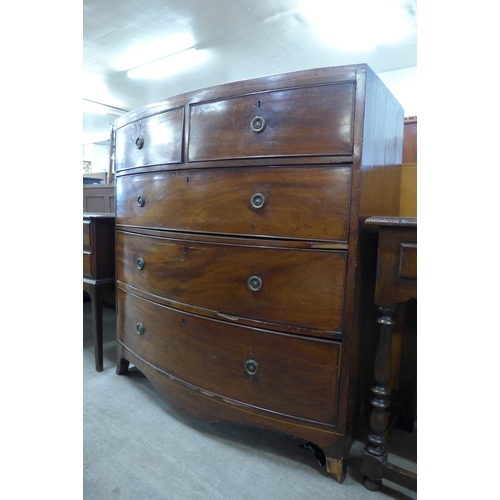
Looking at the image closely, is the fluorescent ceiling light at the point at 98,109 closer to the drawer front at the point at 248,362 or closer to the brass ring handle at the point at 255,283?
the drawer front at the point at 248,362

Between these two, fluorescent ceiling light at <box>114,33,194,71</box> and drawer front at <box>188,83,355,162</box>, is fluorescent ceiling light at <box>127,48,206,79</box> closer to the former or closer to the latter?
fluorescent ceiling light at <box>114,33,194,71</box>

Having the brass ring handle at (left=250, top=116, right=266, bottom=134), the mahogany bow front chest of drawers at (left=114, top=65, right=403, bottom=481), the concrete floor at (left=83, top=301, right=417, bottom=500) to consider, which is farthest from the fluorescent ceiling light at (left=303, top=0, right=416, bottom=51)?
the concrete floor at (left=83, top=301, right=417, bottom=500)

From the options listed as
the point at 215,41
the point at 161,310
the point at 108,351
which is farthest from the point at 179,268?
the point at 215,41

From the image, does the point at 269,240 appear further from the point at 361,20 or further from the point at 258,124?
the point at 361,20

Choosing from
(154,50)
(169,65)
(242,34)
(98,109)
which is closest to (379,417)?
(242,34)

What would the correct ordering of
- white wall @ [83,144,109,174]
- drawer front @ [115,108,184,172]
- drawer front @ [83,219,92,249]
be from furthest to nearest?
white wall @ [83,144,109,174] → drawer front @ [83,219,92,249] → drawer front @ [115,108,184,172]

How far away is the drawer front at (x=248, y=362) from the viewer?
3.13 feet

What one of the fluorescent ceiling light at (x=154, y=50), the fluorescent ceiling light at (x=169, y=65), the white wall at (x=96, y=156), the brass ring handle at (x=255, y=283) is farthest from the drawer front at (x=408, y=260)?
the white wall at (x=96, y=156)

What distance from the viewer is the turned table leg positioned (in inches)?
37.8

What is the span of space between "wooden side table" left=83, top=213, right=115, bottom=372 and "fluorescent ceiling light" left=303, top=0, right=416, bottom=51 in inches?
93.4

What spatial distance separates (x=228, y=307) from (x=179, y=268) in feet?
0.80

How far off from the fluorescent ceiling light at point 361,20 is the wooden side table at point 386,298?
8.37 ft
